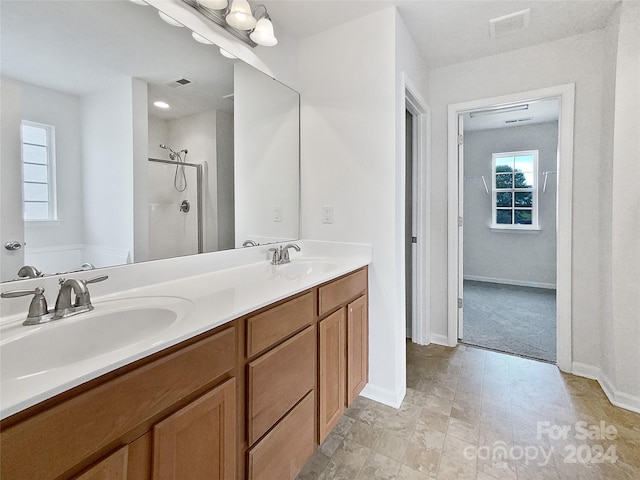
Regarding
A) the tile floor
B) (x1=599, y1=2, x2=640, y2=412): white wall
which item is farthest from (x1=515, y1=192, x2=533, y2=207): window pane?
the tile floor

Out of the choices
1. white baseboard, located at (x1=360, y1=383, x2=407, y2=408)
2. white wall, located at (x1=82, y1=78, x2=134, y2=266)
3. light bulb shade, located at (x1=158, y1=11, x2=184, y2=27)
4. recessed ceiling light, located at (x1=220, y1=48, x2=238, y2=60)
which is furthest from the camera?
white baseboard, located at (x1=360, y1=383, x2=407, y2=408)

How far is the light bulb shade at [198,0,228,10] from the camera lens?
1.40m

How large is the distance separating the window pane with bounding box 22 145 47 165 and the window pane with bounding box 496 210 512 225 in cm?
536

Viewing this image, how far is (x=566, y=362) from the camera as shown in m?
2.20

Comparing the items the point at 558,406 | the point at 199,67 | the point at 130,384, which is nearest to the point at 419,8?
the point at 199,67

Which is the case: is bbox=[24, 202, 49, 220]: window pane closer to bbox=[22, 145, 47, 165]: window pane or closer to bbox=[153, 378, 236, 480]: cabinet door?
bbox=[22, 145, 47, 165]: window pane

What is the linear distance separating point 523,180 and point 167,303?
522cm

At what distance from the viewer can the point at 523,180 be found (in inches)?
181

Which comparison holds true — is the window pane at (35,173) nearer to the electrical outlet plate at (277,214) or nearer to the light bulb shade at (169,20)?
the light bulb shade at (169,20)


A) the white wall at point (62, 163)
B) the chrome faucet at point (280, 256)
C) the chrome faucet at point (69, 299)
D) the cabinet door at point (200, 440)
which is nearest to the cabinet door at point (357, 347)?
the chrome faucet at point (280, 256)

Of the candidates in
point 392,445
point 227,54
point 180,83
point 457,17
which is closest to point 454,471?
point 392,445

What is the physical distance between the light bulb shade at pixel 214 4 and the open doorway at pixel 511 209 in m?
3.45

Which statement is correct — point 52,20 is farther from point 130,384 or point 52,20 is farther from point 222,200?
point 130,384

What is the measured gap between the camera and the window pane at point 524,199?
4578 mm
